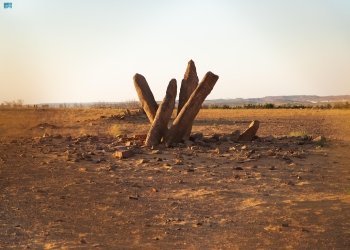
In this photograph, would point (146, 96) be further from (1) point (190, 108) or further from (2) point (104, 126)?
(2) point (104, 126)

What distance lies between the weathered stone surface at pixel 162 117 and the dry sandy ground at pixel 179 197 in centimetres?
52

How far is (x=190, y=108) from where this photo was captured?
40.4 feet

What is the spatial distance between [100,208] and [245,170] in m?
3.64

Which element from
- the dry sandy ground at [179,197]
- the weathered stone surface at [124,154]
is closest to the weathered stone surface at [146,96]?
the dry sandy ground at [179,197]

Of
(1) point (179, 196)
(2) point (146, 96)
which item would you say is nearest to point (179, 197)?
(1) point (179, 196)

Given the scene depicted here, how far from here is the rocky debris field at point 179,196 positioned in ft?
19.2

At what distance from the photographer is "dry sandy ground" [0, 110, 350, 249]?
5.84 m

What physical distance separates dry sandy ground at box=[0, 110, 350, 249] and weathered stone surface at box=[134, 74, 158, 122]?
4.25ft

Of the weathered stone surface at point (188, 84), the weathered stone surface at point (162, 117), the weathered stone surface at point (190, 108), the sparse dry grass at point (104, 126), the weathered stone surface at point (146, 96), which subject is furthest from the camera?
the sparse dry grass at point (104, 126)

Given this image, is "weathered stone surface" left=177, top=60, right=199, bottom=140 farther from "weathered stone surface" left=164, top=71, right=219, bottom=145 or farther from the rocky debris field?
the rocky debris field

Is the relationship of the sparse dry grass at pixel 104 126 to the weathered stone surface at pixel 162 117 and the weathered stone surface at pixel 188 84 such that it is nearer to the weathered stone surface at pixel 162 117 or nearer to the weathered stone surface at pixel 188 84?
the weathered stone surface at pixel 188 84

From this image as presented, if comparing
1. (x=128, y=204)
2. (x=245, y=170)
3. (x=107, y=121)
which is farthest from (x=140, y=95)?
(x=107, y=121)

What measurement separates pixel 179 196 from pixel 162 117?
4.90 m

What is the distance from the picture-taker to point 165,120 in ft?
41.3
